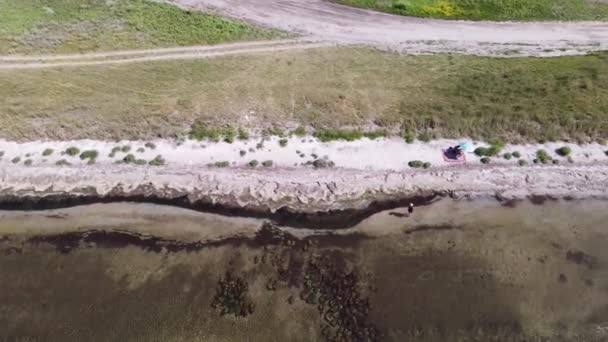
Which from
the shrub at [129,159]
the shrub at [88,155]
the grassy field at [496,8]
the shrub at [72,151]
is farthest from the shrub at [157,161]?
the grassy field at [496,8]

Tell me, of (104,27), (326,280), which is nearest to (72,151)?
(104,27)

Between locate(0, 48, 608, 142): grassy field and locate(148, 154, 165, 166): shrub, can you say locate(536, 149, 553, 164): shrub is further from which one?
locate(148, 154, 165, 166): shrub

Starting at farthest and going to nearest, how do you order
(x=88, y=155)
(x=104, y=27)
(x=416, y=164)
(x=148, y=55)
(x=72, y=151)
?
(x=104, y=27) → (x=148, y=55) → (x=72, y=151) → (x=88, y=155) → (x=416, y=164)

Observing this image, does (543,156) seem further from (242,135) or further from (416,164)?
(242,135)

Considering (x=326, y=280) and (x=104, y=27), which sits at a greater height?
(x=104, y=27)

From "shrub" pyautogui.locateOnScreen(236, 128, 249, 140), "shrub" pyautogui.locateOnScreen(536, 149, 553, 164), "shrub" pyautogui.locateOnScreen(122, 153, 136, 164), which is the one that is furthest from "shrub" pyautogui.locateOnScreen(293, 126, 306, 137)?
"shrub" pyautogui.locateOnScreen(536, 149, 553, 164)

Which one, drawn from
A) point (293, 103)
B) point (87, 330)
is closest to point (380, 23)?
point (293, 103)
